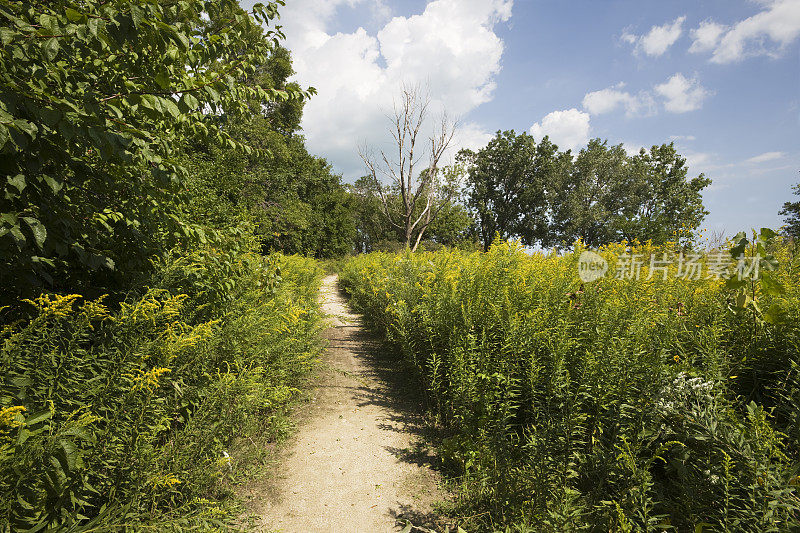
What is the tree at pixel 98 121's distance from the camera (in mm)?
1573

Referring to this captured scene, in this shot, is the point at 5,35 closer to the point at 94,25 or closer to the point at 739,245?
the point at 94,25

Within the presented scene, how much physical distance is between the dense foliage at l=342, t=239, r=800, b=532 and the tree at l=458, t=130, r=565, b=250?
1344 inches

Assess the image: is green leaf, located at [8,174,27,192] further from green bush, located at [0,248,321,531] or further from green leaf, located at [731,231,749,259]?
green leaf, located at [731,231,749,259]

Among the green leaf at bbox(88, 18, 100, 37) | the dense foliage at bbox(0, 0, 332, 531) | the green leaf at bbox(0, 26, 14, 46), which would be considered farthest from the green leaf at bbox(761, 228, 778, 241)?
the green leaf at bbox(0, 26, 14, 46)

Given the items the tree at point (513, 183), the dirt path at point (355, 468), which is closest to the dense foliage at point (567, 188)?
the tree at point (513, 183)

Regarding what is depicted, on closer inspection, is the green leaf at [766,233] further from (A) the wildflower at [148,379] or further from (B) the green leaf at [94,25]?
(B) the green leaf at [94,25]

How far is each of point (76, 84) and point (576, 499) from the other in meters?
3.91

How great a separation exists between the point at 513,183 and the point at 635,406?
39158mm

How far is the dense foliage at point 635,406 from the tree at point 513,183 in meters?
34.1

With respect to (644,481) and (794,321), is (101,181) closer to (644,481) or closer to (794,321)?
(644,481)

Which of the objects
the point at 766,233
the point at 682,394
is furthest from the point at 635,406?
the point at 766,233

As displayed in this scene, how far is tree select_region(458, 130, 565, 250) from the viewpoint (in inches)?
1452

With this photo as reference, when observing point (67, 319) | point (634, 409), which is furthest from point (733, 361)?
point (67, 319)

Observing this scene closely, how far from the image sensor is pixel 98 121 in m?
1.74
